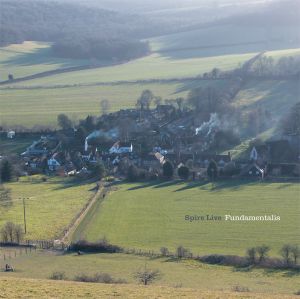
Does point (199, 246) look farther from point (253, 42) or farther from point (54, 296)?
point (253, 42)

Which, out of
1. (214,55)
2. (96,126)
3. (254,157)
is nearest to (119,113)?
(96,126)

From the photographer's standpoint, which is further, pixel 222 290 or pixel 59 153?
pixel 59 153

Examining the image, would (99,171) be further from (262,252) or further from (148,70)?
(148,70)

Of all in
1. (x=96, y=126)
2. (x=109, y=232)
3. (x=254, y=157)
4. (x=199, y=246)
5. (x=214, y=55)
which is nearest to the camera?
(x=199, y=246)

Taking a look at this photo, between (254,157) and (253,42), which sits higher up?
(253,42)

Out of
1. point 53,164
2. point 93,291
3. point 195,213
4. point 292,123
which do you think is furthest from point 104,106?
point 93,291

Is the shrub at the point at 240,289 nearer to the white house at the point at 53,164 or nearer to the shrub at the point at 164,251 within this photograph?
the shrub at the point at 164,251
